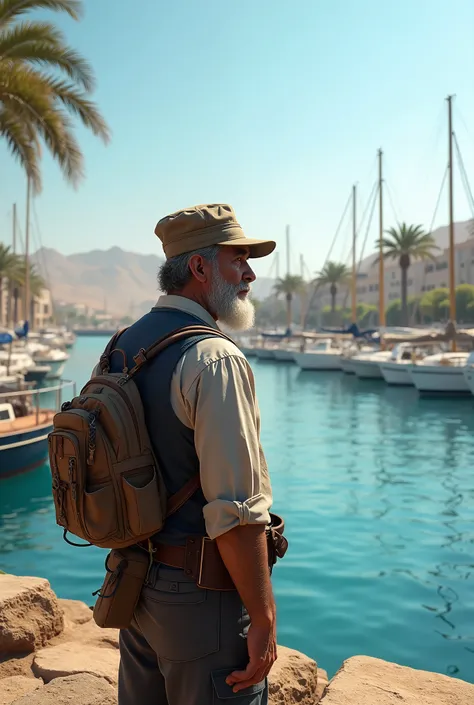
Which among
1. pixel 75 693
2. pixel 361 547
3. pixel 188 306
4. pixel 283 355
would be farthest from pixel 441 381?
pixel 283 355

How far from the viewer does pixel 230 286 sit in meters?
2.27

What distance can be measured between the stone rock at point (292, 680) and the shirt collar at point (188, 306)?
2.29 meters

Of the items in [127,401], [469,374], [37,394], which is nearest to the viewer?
[127,401]

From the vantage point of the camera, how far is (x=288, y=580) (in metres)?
7.99

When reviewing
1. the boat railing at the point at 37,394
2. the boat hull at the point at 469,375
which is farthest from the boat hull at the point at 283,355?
the boat railing at the point at 37,394

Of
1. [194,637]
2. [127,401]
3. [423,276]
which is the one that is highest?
[423,276]

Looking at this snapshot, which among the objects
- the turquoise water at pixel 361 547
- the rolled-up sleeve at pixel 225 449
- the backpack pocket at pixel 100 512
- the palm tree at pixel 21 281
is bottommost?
the turquoise water at pixel 361 547

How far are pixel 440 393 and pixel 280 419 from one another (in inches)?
358

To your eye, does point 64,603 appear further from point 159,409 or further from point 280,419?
point 280,419

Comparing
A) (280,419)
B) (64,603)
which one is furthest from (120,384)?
(280,419)

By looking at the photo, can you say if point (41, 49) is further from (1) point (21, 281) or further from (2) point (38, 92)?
(1) point (21, 281)

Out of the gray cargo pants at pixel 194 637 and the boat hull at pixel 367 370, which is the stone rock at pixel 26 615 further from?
the boat hull at pixel 367 370

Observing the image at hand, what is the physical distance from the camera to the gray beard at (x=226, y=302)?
7.38 feet

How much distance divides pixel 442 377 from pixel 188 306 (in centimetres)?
2863
